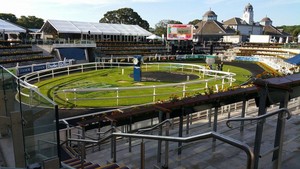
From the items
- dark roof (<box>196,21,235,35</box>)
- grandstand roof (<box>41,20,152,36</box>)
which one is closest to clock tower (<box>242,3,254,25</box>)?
dark roof (<box>196,21,235,35</box>)

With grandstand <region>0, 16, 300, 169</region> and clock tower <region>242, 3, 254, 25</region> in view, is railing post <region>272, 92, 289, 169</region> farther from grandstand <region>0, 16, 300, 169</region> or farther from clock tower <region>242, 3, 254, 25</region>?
clock tower <region>242, 3, 254, 25</region>

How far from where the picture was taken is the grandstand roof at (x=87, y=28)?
152 feet

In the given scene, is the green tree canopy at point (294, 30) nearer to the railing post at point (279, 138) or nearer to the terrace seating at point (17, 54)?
the terrace seating at point (17, 54)

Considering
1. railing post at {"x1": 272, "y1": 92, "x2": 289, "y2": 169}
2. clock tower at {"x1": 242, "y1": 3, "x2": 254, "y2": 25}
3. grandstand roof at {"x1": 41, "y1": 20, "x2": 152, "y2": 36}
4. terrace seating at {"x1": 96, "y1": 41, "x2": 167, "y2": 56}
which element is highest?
clock tower at {"x1": 242, "y1": 3, "x2": 254, "y2": 25}

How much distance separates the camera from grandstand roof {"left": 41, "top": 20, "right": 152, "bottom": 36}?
1829 inches

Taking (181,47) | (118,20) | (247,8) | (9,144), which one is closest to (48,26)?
(181,47)

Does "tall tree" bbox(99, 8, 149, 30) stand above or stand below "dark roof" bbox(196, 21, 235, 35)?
above

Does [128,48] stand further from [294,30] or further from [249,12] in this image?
[249,12]

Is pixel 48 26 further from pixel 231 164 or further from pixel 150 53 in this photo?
pixel 231 164

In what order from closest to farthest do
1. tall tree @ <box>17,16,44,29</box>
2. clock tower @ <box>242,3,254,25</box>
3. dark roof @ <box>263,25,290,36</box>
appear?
tall tree @ <box>17,16,44,29</box> < dark roof @ <box>263,25,290,36</box> < clock tower @ <box>242,3,254,25</box>

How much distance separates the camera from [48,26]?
159 feet

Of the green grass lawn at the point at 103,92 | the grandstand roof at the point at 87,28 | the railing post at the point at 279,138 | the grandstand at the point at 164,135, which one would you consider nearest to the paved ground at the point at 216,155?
the grandstand at the point at 164,135

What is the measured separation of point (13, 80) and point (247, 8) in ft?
457

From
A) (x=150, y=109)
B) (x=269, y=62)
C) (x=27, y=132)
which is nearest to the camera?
(x=27, y=132)
